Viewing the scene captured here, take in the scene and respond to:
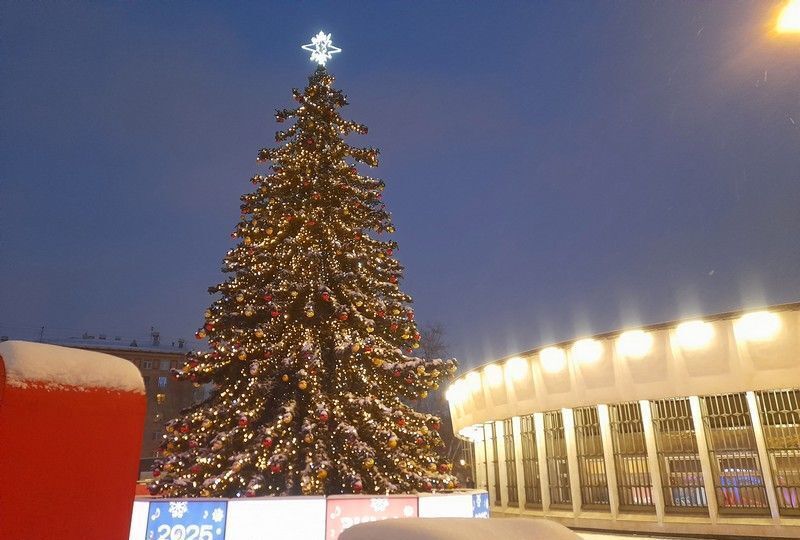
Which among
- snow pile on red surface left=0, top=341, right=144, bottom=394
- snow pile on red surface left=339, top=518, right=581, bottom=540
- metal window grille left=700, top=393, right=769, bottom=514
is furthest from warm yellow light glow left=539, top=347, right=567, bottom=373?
snow pile on red surface left=0, top=341, right=144, bottom=394

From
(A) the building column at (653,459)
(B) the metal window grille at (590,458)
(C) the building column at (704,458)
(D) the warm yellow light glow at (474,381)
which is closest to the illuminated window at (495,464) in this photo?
(D) the warm yellow light glow at (474,381)

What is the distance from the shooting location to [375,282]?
485 inches

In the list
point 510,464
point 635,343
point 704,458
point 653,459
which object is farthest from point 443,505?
point 510,464

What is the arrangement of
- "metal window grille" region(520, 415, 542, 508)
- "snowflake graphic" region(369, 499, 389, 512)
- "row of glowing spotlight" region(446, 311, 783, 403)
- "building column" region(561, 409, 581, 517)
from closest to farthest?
"snowflake graphic" region(369, 499, 389, 512) → "row of glowing spotlight" region(446, 311, 783, 403) → "building column" region(561, 409, 581, 517) → "metal window grille" region(520, 415, 542, 508)

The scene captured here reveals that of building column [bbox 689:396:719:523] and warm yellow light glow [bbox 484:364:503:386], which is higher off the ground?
warm yellow light glow [bbox 484:364:503:386]

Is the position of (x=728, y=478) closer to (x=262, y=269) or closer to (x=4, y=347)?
(x=262, y=269)

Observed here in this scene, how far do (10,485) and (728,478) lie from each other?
51.2ft

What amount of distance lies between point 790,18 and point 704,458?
42.9 ft

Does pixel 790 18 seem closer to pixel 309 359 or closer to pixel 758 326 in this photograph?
pixel 309 359

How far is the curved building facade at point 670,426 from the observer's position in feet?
40.7

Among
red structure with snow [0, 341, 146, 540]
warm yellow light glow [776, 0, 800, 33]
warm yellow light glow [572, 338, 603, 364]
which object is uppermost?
warm yellow light glow [572, 338, 603, 364]

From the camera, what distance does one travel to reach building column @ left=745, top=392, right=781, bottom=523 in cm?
1221

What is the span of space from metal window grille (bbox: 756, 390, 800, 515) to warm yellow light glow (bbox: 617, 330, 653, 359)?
108 inches

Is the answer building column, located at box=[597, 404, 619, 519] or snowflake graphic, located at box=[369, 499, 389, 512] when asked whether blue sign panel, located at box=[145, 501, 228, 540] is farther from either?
building column, located at box=[597, 404, 619, 519]
